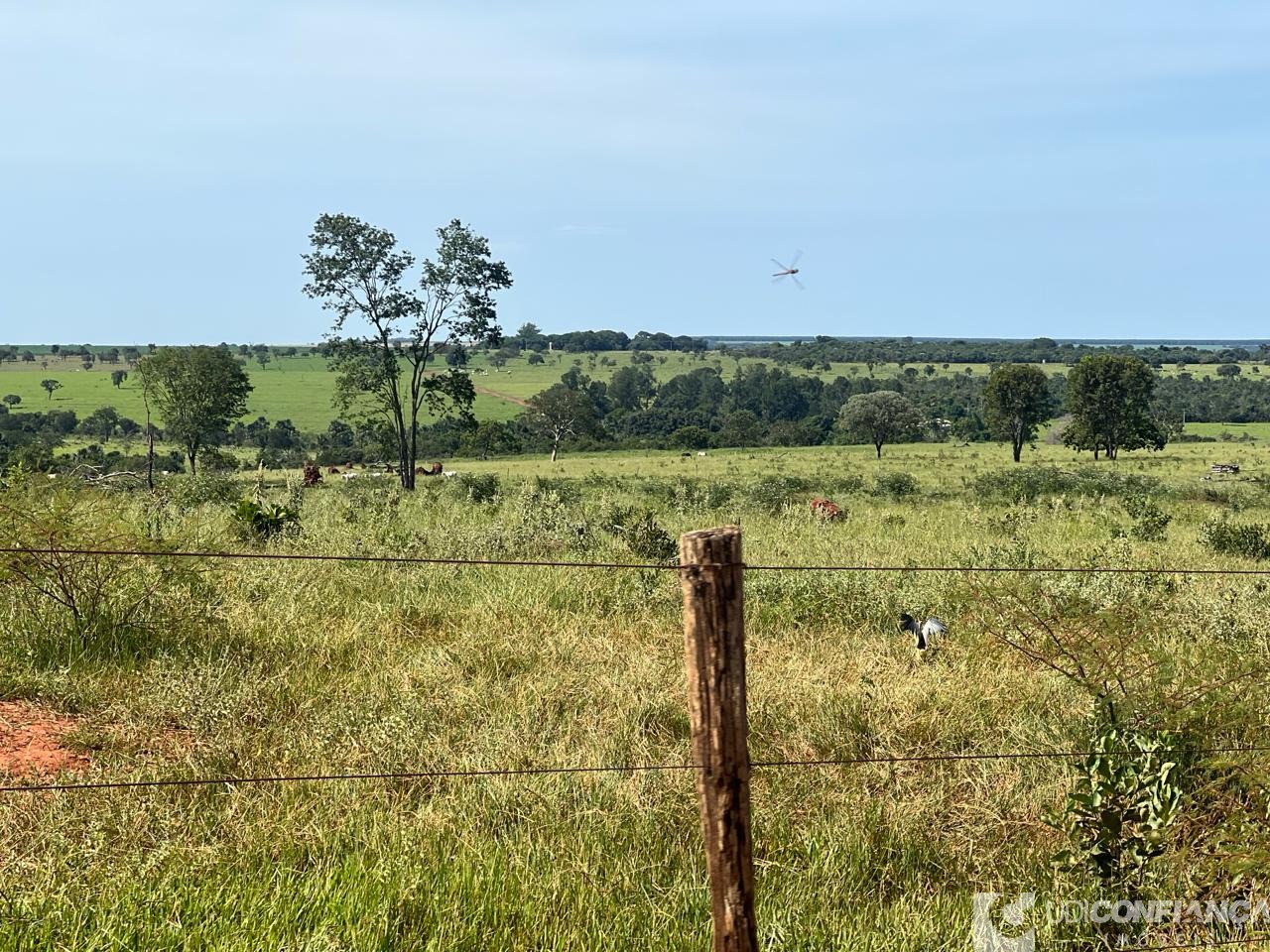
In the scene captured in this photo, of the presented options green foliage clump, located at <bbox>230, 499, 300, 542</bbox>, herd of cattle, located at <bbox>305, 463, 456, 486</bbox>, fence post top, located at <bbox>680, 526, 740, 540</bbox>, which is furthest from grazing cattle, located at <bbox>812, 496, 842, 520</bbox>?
herd of cattle, located at <bbox>305, 463, 456, 486</bbox>

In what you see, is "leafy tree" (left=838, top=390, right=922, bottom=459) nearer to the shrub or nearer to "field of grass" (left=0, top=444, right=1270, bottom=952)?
the shrub

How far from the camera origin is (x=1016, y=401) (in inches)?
2520

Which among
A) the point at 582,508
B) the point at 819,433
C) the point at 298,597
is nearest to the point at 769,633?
the point at 298,597

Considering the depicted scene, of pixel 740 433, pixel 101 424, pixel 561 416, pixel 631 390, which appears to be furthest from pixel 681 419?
pixel 101 424

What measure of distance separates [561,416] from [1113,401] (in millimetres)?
39651

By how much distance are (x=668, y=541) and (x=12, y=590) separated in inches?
276

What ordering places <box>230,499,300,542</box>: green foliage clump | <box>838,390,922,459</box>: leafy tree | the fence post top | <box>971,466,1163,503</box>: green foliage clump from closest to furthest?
the fence post top < <box>230,499,300,542</box>: green foliage clump < <box>971,466,1163,503</box>: green foliage clump < <box>838,390,922,459</box>: leafy tree

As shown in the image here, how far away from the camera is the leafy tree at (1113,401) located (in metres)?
61.1

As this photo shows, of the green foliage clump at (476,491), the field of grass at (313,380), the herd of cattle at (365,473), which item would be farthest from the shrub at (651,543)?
the field of grass at (313,380)

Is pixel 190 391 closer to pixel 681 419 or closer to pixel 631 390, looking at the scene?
pixel 681 419

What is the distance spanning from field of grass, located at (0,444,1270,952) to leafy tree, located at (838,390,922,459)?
207ft

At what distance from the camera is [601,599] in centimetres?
933

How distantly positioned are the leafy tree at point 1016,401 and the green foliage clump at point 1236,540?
49326 millimetres

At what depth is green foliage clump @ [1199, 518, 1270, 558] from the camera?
584 inches
